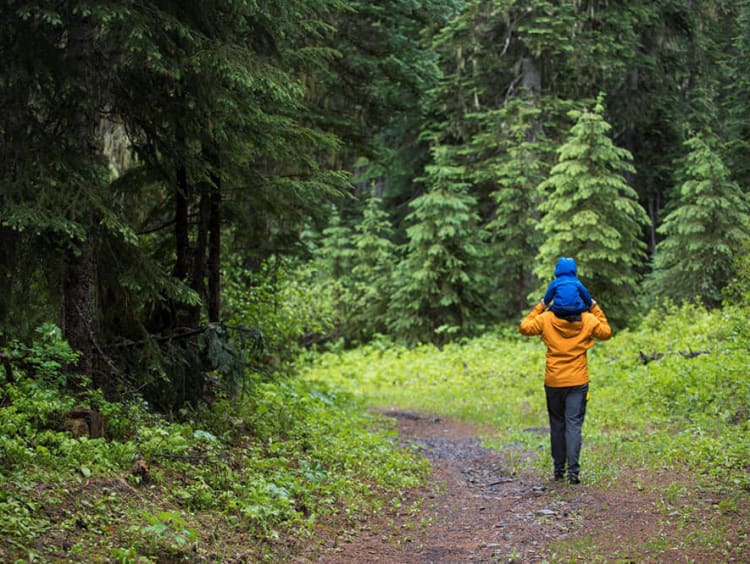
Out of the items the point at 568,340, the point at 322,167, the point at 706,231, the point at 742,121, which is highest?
the point at 742,121

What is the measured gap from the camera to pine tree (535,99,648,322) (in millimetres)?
18547

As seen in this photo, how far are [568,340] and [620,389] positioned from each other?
5.97 meters

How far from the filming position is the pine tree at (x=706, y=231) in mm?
18953

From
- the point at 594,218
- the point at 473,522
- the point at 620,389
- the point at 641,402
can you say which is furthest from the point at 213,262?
the point at 594,218

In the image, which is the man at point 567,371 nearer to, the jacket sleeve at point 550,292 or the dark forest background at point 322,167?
the jacket sleeve at point 550,292

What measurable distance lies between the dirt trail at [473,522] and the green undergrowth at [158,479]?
0.40m

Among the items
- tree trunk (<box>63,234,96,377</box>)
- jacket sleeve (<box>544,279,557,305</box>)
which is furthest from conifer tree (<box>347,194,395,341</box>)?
tree trunk (<box>63,234,96,377</box>)

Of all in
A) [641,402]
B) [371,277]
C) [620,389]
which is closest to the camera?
[641,402]

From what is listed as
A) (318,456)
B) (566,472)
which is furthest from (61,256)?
(566,472)

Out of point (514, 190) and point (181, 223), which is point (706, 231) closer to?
point (514, 190)

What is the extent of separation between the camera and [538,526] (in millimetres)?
6555

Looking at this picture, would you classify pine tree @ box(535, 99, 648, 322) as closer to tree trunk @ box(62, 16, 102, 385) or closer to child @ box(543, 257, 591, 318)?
child @ box(543, 257, 591, 318)

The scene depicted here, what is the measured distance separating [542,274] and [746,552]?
14431mm

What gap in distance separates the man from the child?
77mm
